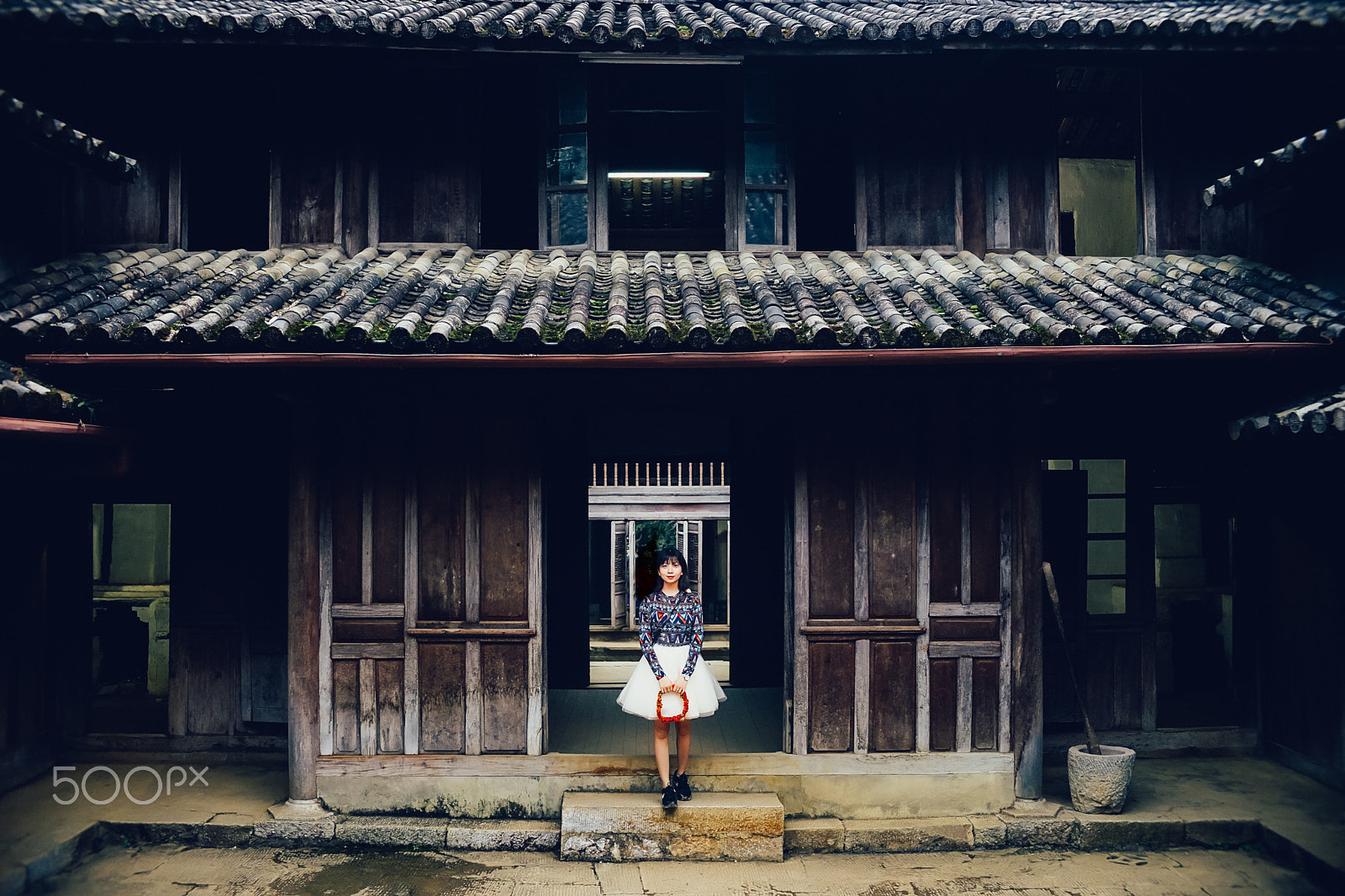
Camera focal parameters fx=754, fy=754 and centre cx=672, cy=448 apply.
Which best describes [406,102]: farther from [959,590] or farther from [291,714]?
[959,590]

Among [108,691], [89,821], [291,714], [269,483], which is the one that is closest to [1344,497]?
[291,714]

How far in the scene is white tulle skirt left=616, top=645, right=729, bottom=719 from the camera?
667cm

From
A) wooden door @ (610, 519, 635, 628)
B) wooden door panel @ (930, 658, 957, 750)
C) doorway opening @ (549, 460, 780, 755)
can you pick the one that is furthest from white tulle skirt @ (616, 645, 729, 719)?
wooden door @ (610, 519, 635, 628)

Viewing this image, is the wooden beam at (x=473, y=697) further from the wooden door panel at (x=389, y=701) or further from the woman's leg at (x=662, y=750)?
the woman's leg at (x=662, y=750)

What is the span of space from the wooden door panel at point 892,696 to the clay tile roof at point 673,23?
614cm

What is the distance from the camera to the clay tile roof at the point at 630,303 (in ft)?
19.6

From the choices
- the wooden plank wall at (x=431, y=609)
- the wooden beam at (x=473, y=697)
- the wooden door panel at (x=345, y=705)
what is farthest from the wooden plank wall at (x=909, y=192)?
the wooden door panel at (x=345, y=705)

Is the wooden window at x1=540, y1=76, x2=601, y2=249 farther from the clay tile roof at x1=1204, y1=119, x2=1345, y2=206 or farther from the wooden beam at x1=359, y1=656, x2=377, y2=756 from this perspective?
the clay tile roof at x1=1204, y1=119, x2=1345, y2=206

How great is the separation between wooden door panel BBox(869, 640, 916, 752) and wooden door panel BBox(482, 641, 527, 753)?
3206 mm

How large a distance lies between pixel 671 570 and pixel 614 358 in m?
1.97

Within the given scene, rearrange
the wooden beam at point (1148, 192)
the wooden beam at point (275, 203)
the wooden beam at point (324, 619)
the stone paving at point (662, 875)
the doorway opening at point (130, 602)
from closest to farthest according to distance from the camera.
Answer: the stone paving at point (662, 875), the wooden beam at point (324, 619), the wooden beam at point (275, 203), the wooden beam at point (1148, 192), the doorway opening at point (130, 602)

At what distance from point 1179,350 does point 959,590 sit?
2.71 metres

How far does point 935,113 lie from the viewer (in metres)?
8.53

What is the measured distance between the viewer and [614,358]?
6.02 meters
